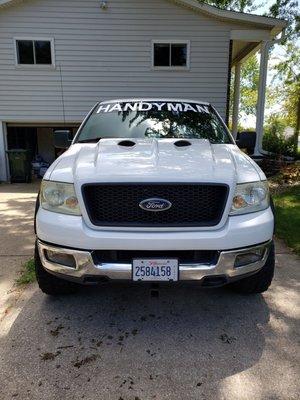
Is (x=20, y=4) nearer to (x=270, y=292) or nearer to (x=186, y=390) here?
(x=270, y=292)

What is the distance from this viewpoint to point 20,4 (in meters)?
10.5

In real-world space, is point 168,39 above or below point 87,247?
above

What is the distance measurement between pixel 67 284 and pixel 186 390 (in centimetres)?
141

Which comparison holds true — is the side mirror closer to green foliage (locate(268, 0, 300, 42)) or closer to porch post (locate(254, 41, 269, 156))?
porch post (locate(254, 41, 269, 156))

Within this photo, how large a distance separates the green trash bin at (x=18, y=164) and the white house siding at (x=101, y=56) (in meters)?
1.00

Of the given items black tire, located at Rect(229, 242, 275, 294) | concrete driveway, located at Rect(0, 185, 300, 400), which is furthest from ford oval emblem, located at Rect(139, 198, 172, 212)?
black tire, located at Rect(229, 242, 275, 294)

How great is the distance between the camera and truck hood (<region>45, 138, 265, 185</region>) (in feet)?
8.64

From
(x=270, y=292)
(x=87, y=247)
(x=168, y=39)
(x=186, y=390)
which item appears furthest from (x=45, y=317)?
(x=168, y=39)

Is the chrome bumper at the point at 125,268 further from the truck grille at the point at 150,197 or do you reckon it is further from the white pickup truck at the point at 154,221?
the truck grille at the point at 150,197

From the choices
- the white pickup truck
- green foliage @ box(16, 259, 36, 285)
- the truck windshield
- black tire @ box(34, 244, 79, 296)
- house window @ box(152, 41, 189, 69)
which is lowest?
green foliage @ box(16, 259, 36, 285)

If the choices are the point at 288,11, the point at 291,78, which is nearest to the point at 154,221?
the point at 288,11

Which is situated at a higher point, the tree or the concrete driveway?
the tree

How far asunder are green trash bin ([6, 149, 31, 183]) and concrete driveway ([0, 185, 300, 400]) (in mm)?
8267

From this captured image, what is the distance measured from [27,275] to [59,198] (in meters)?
1.52
